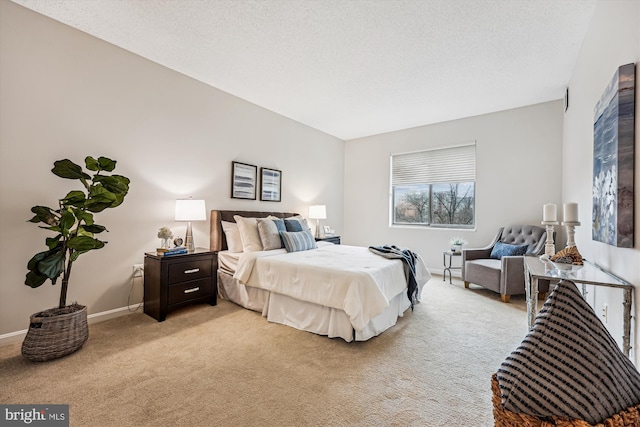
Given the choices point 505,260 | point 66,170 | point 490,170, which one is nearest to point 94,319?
point 66,170

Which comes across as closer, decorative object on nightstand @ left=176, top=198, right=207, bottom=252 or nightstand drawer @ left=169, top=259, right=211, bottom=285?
nightstand drawer @ left=169, top=259, right=211, bottom=285

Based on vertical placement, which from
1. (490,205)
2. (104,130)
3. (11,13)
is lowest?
(490,205)

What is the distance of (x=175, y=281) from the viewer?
2949mm

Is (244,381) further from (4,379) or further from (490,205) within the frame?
(490,205)

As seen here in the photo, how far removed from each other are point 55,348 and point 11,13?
2.75 meters

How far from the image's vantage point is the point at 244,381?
6.19 feet

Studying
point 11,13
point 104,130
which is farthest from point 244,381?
point 11,13

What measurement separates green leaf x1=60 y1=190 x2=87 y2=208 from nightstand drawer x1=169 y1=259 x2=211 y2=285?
1009 mm

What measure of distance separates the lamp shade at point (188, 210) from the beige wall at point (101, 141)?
311 millimetres

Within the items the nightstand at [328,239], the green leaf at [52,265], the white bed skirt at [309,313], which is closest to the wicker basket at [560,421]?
the white bed skirt at [309,313]

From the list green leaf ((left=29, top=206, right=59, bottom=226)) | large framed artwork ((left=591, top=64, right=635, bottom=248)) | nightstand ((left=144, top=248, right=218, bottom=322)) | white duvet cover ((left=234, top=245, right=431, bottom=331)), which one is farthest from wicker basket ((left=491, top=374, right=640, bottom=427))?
green leaf ((left=29, top=206, right=59, bottom=226))

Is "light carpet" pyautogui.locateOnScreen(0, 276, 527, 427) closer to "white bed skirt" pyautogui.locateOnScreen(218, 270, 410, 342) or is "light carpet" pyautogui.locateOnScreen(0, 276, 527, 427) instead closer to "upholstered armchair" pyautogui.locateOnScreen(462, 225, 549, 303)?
"white bed skirt" pyautogui.locateOnScreen(218, 270, 410, 342)

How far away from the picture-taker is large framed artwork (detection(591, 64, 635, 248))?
4.74 ft

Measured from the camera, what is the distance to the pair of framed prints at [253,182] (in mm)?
4117
